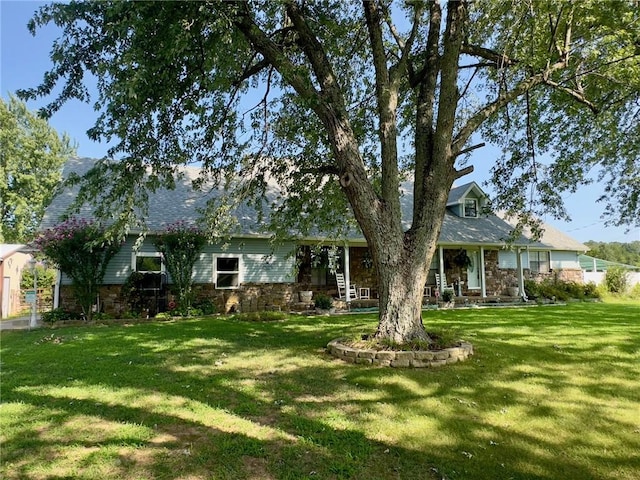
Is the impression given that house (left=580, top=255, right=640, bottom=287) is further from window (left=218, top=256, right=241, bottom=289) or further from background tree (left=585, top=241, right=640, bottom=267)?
background tree (left=585, top=241, right=640, bottom=267)

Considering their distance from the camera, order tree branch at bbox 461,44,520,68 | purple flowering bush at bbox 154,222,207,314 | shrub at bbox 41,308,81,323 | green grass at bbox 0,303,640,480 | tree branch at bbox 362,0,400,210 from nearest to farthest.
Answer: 1. green grass at bbox 0,303,640,480
2. tree branch at bbox 362,0,400,210
3. tree branch at bbox 461,44,520,68
4. shrub at bbox 41,308,81,323
5. purple flowering bush at bbox 154,222,207,314

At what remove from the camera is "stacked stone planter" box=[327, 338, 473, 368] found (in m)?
6.02

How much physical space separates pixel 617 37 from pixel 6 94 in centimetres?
3678

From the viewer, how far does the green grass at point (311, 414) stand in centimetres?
313

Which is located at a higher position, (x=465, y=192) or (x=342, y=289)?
(x=465, y=192)

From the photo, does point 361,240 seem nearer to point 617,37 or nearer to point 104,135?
point 617,37

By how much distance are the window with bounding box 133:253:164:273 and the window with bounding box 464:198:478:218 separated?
14976 millimetres

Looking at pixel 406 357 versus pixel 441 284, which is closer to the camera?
pixel 406 357

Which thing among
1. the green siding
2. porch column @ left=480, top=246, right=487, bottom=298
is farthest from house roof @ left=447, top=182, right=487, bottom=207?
the green siding

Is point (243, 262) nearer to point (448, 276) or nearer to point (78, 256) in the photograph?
point (78, 256)

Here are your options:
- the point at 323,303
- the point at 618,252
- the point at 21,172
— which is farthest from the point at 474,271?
the point at 618,252

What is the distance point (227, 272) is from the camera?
14156 millimetres

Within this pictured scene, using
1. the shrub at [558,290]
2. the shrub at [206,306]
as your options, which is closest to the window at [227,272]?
the shrub at [206,306]

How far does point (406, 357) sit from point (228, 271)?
9385 millimetres
